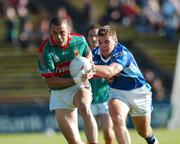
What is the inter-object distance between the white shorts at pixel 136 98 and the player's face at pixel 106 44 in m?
0.64

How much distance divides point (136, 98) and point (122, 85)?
311mm

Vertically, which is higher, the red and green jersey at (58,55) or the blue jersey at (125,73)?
the red and green jersey at (58,55)

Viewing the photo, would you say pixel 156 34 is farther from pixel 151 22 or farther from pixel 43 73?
pixel 43 73

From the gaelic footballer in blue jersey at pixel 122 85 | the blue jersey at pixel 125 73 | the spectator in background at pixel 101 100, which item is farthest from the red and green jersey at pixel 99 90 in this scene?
the blue jersey at pixel 125 73

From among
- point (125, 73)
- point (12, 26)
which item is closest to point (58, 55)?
point (125, 73)

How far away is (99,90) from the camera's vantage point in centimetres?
1612

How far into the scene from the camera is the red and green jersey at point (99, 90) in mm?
16106

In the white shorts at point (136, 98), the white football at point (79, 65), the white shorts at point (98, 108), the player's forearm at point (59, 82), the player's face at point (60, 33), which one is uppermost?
the player's face at point (60, 33)

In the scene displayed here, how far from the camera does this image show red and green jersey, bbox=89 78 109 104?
1611cm

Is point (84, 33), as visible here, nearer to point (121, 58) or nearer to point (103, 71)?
point (121, 58)

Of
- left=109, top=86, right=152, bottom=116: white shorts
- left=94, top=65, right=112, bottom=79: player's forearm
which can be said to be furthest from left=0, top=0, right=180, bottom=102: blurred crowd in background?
left=94, top=65, right=112, bottom=79: player's forearm

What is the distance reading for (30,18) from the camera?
103 ft

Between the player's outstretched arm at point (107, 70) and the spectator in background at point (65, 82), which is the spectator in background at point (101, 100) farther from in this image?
the player's outstretched arm at point (107, 70)

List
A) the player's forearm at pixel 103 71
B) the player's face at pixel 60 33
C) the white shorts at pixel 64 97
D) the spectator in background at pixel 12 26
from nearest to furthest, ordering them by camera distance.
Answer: the player's forearm at pixel 103 71, the player's face at pixel 60 33, the white shorts at pixel 64 97, the spectator in background at pixel 12 26
